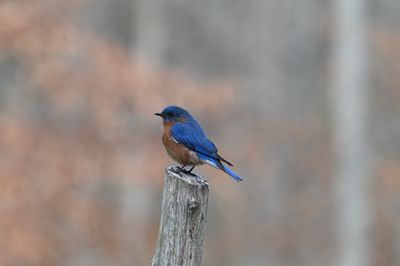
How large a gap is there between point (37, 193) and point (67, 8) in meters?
2.19

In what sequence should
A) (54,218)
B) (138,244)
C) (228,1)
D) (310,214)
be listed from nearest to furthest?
(54,218)
(138,244)
(310,214)
(228,1)

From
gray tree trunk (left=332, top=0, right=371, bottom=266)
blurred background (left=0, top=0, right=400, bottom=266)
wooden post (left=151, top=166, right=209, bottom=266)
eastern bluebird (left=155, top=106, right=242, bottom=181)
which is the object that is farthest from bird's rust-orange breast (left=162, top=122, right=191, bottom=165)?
gray tree trunk (left=332, top=0, right=371, bottom=266)

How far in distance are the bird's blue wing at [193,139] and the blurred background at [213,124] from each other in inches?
136

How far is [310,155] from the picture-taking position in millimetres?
15688

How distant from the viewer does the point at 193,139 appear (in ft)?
16.9

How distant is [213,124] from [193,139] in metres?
8.31

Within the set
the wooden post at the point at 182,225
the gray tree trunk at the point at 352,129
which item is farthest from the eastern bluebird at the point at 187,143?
the gray tree trunk at the point at 352,129

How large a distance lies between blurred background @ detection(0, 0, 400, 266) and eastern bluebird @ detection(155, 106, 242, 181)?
335 centimetres

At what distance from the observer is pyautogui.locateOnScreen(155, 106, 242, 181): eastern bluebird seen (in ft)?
16.5

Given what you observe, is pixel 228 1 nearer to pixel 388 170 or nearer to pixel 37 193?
pixel 388 170

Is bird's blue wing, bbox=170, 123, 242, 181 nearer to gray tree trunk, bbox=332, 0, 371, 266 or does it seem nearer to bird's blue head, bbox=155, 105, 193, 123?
bird's blue head, bbox=155, 105, 193, 123

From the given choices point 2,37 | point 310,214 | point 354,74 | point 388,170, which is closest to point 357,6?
point 354,74

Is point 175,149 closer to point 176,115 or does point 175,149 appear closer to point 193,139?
point 193,139

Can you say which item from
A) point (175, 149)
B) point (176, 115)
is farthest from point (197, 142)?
point (176, 115)
